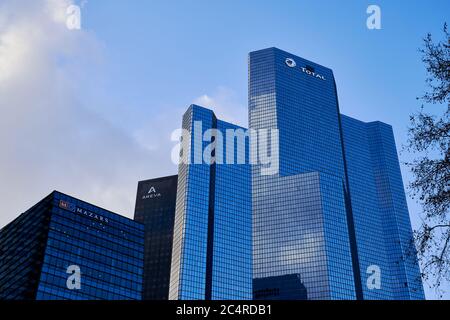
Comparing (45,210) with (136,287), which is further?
(136,287)

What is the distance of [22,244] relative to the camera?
5399 inches

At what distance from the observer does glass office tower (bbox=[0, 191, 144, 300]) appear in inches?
4843

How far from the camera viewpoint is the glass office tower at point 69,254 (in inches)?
4843

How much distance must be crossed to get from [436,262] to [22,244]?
137 m

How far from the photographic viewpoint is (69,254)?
129 metres

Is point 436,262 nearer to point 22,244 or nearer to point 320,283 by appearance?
point 22,244
